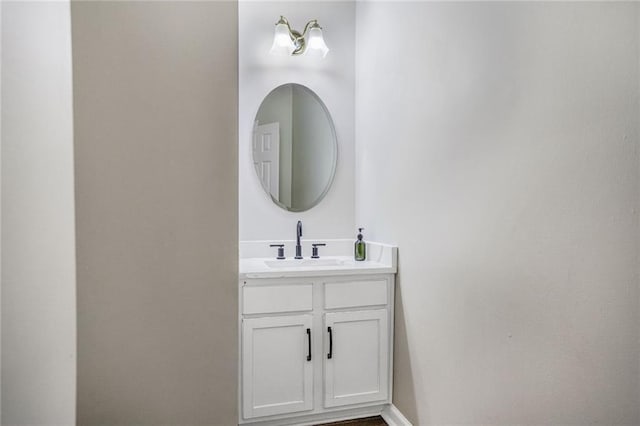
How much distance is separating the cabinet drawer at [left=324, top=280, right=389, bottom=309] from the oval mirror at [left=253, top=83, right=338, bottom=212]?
672mm

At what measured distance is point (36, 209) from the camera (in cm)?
50

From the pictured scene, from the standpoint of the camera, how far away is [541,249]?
46.0 inches

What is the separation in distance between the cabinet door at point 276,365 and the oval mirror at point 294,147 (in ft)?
2.64

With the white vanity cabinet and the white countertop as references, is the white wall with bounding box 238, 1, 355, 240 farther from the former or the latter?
the white vanity cabinet

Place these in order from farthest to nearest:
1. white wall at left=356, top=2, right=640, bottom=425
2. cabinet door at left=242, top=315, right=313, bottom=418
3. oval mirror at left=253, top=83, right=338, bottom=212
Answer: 1. oval mirror at left=253, top=83, right=338, bottom=212
2. cabinet door at left=242, top=315, right=313, bottom=418
3. white wall at left=356, top=2, right=640, bottom=425

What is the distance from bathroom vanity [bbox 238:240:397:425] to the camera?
1.88 metres

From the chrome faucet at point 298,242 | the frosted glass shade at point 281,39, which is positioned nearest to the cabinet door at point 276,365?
the chrome faucet at point 298,242

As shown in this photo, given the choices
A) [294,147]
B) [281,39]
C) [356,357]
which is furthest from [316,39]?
[356,357]

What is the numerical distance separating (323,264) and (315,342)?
1.61 ft

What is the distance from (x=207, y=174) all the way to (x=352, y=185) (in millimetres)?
2072

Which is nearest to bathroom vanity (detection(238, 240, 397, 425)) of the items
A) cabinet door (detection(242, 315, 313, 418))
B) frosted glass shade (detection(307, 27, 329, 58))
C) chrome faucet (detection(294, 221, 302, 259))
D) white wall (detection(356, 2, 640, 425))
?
cabinet door (detection(242, 315, 313, 418))

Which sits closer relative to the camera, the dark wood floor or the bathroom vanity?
the bathroom vanity

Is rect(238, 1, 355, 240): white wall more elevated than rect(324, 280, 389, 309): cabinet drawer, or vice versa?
rect(238, 1, 355, 240): white wall

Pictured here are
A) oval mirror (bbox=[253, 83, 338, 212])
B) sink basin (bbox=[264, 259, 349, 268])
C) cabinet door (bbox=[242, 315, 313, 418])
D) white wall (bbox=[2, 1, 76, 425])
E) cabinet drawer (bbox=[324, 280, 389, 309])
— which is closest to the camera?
white wall (bbox=[2, 1, 76, 425])
